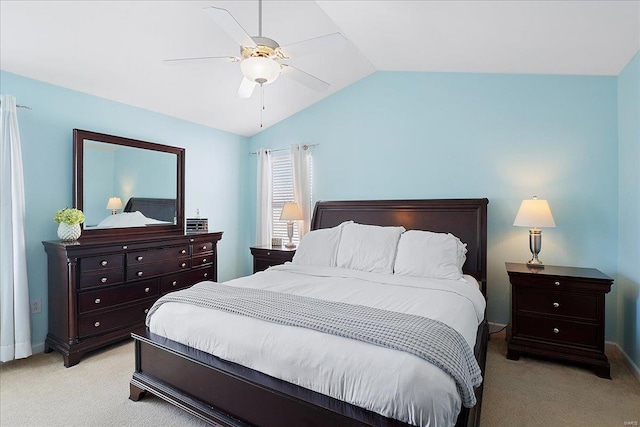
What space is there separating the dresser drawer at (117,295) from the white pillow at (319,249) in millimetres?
1478

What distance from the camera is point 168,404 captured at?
216cm

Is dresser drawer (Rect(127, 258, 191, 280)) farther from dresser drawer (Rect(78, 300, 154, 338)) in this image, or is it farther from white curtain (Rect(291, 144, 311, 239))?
white curtain (Rect(291, 144, 311, 239))

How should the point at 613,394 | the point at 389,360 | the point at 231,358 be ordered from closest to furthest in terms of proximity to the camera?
the point at 389,360 < the point at 231,358 < the point at 613,394

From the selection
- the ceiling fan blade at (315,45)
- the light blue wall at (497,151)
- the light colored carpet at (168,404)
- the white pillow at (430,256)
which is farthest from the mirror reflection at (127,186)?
the white pillow at (430,256)

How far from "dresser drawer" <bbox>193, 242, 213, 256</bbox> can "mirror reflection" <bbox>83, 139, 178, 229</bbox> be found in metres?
0.47

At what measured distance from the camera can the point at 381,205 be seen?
3.79m

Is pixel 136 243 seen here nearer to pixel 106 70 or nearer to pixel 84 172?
pixel 84 172

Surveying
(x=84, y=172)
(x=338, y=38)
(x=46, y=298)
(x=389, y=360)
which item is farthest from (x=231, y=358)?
(x=84, y=172)

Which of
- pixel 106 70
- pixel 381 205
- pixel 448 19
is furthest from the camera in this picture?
pixel 381 205

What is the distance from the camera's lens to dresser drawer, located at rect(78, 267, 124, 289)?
2.81 metres

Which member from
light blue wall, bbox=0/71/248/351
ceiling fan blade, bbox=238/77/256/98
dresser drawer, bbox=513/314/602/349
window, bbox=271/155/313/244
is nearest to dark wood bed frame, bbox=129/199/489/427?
dresser drawer, bbox=513/314/602/349

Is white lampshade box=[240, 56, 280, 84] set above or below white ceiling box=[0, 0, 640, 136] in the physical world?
below

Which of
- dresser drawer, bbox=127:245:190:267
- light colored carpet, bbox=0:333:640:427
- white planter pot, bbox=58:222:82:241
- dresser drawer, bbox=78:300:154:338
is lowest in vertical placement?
light colored carpet, bbox=0:333:640:427

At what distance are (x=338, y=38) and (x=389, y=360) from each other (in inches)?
71.5
